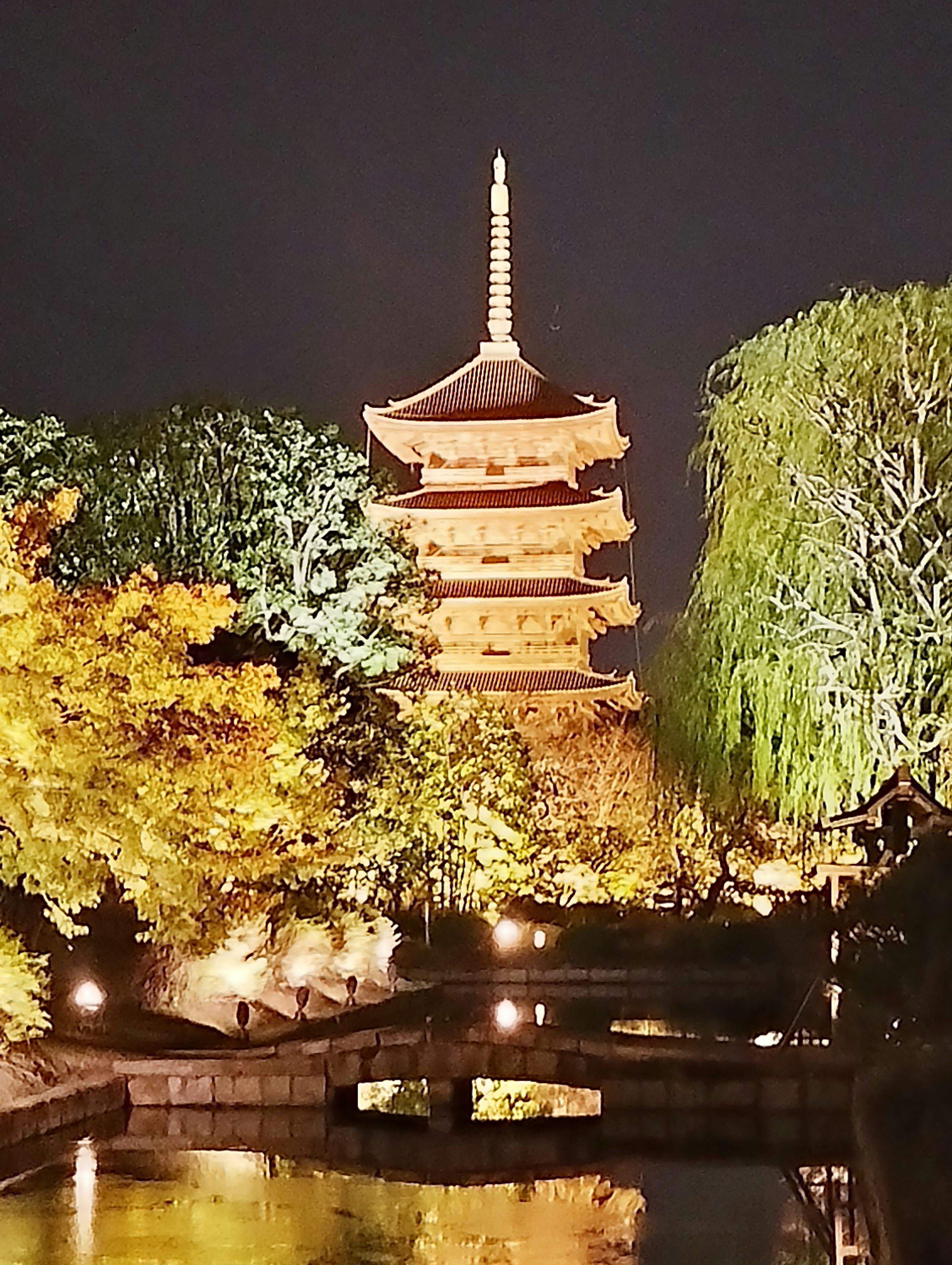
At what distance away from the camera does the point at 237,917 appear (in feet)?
48.2

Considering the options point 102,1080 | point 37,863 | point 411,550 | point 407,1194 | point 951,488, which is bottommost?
point 407,1194

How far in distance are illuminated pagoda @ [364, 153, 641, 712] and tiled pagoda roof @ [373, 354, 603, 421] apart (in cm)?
3

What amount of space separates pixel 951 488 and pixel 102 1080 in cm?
734

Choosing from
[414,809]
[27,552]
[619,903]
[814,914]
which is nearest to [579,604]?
[619,903]

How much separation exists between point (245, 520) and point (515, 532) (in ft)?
31.1

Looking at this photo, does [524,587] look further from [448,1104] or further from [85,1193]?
[85,1193]

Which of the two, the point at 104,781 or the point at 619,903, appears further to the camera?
the point at 619,903

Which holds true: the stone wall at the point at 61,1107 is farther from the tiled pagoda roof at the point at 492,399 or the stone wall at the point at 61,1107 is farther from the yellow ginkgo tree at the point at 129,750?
the tiled pagoda roof at the point at 492,399

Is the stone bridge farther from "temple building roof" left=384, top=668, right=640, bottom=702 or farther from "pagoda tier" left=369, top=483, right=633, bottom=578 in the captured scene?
"pagoda tier" left=369, top=483, right=633, bottom=578

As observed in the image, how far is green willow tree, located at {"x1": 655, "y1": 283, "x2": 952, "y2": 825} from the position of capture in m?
14.8

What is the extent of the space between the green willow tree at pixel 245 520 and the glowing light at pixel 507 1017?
4471mm

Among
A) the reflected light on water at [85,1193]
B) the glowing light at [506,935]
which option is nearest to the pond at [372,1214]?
the reflected light on water at [85,1193]

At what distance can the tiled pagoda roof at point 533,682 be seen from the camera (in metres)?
25.9

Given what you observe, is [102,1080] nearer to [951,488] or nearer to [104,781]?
[104,781]
